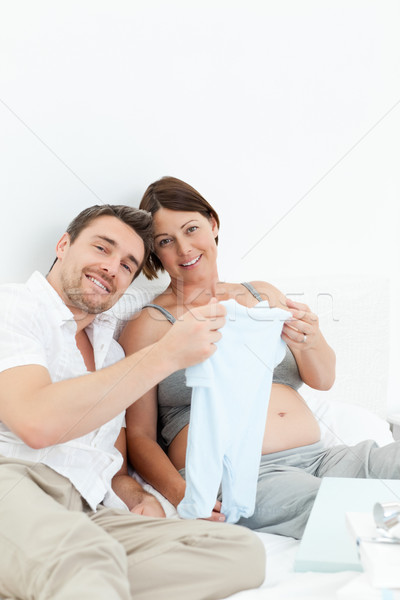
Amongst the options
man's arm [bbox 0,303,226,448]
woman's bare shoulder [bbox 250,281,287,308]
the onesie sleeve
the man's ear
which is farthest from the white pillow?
the man's ear

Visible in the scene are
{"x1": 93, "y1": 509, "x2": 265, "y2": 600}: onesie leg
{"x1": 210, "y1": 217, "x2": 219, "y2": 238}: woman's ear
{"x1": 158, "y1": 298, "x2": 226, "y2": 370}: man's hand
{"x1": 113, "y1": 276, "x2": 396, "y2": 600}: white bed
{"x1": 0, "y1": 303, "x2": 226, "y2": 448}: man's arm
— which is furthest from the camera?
{"x1": 113, "y1": 276, "x2": 396, "y2": 600}: white bed

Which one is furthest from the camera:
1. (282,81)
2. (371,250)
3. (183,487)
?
(371,250)

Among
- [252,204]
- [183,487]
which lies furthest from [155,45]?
[183,487]

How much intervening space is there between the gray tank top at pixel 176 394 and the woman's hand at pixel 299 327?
0.21 meters

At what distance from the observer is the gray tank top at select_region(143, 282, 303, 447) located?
1466 millimetres

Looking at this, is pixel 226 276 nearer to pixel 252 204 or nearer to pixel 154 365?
pixel 252 204

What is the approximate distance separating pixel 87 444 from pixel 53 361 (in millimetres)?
192

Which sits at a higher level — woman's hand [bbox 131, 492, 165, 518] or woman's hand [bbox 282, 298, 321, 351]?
woman's hand [bbox 282, 298, 321, 351]

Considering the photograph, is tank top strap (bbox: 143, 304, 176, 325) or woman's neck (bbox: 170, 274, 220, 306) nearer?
tank top strap (bbox: 143, 304, 176, 325)

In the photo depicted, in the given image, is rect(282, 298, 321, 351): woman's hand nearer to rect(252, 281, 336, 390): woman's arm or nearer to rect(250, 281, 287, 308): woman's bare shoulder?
rect(252, 281, 336, 390): woman's arm

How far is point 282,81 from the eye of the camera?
1.98 meters

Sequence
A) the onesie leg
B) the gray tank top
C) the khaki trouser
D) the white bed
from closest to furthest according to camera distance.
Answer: the khaki trouser
the onesie leg
the gray tank top
the white bed

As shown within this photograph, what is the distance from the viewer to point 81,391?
1007 millimetres

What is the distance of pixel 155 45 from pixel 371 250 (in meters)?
1.12
